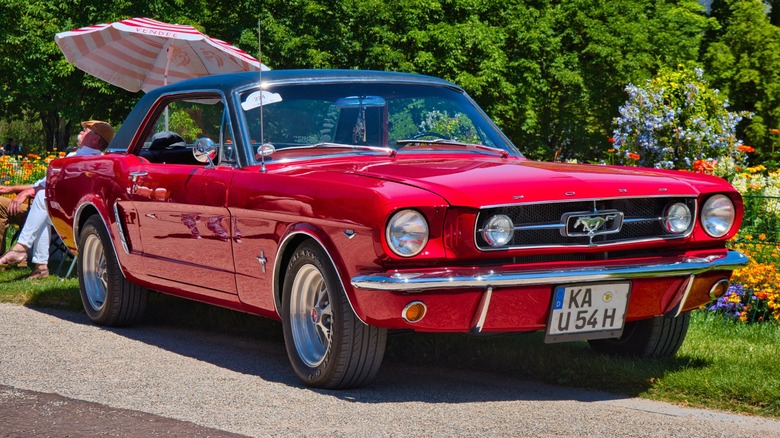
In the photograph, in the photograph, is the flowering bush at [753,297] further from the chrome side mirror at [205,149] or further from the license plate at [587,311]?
the chrome side mirror at [205,149]

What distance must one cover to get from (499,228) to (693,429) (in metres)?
1.23

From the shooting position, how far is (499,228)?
5574 millimetres

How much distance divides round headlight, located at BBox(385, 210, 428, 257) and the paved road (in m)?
0.74

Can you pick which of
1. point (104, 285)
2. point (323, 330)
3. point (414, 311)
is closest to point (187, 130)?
point (104, 285)

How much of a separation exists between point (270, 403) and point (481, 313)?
109cm

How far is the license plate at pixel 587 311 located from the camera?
5.68m

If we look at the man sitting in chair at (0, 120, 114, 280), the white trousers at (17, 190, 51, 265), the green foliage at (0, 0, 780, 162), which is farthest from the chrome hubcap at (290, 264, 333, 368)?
the green foliage at (0, 0, 780, 162)

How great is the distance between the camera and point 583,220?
18.9 ft

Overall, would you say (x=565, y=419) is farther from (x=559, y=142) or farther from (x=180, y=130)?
(x=559, y=142)

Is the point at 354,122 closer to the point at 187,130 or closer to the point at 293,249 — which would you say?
the point at 293,249

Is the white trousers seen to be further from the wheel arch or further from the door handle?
the door handle

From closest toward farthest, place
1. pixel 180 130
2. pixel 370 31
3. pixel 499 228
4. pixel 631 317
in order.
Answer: pixel 499 228 < pixel 631 317 < pixel 180 130 < pixel 370 31

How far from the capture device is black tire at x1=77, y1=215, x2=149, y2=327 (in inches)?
329

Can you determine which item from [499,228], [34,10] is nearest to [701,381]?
[499,228]
